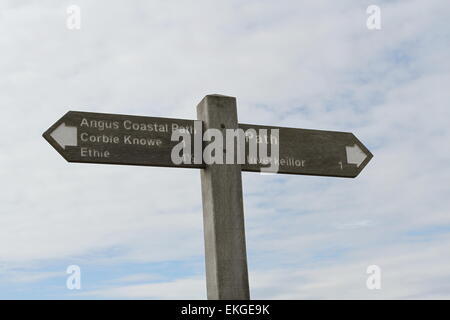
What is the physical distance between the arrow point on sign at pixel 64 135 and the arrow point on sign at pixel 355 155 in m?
2.70

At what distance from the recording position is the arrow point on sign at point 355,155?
18.4ft

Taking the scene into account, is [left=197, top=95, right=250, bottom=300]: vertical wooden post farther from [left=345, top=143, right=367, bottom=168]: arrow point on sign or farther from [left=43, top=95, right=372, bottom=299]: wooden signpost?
[left=345, top=143, right=367, bottom=168]: arrow point on sign

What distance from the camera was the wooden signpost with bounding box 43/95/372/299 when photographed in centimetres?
465

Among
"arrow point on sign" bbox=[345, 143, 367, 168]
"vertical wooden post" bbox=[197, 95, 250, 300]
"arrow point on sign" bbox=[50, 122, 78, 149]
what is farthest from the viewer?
"arrow point on sign" bbox=[345, 143, 367, 168]

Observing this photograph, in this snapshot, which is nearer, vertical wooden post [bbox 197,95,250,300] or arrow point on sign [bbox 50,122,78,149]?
arrow point on sign [bbox 50,122,78,149]

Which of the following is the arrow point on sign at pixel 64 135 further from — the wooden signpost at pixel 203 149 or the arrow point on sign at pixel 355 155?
the arrow point on sign at pixel 355 155

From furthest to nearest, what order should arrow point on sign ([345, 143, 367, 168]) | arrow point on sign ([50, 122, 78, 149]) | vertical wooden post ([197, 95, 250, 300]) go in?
arrow point on sign ([345, 143, 367, 168]), vertical wooden post ([197, 95, 250, 300]), arrow point on sign ([50, 122, 78, 149])

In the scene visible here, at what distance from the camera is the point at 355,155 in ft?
18.5

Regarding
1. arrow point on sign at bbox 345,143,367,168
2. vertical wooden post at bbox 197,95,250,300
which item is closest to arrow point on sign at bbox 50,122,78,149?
vertical wooden post at bbox 197,95,250,300
